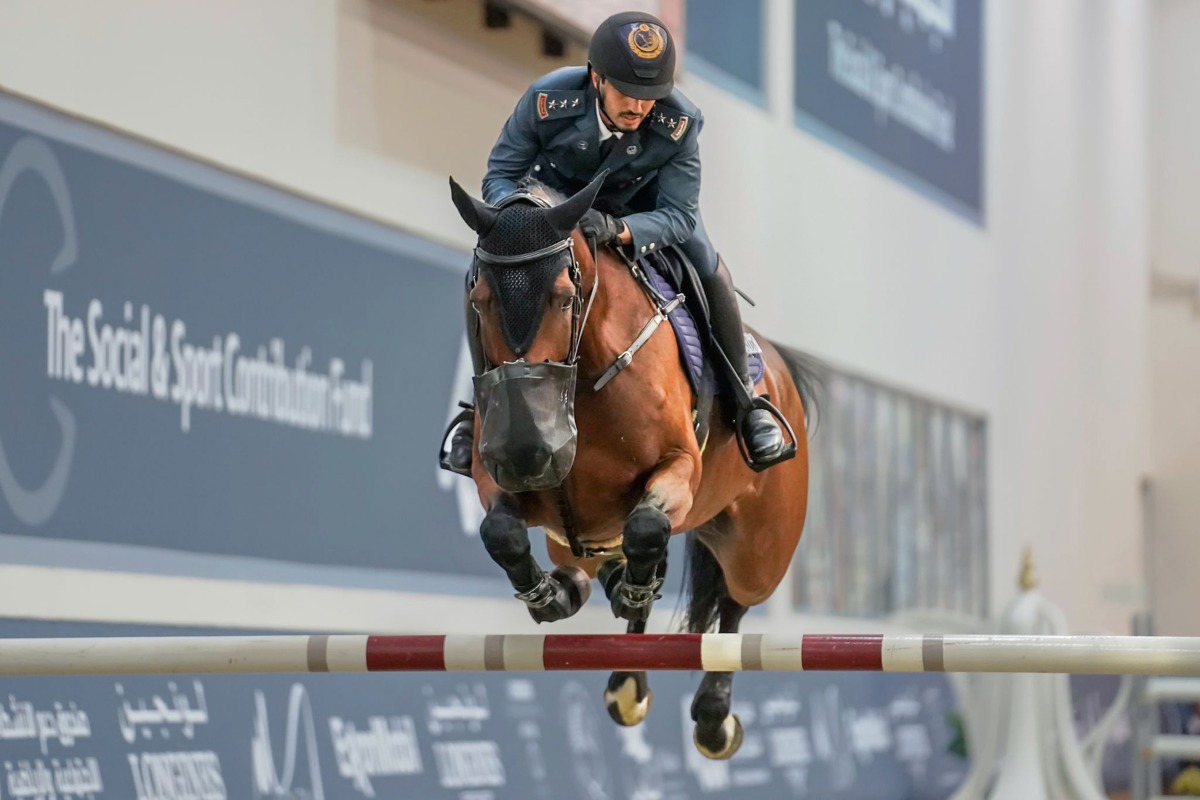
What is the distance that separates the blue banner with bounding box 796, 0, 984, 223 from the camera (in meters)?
13.5

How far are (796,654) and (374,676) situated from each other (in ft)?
15.5

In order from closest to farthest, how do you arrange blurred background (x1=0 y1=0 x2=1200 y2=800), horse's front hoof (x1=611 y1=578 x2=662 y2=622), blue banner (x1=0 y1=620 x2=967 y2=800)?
1. horse's front hoof (x1=611 y1=578 x2=662 y2=622)
2. blue banner (x1=0 y1=620 x2=967 y2=800)
3. blurred background (x1=0 y1=0 x2=1200 y2=800)

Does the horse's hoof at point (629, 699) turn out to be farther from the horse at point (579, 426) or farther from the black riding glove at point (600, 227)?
the black riding glove at point (600, 227)

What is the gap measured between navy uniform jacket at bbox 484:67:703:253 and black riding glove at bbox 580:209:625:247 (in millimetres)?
74

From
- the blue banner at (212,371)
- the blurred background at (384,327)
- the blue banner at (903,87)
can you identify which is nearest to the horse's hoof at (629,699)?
Answer: the blurred background at (384,327)

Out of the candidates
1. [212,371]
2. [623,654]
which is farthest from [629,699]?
[212,371]

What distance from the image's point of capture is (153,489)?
709cm

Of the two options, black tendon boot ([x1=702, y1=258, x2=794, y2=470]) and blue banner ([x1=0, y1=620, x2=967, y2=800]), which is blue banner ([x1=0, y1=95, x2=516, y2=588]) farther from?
black tendon boot ([x1=702, y1=258, x2=794, y2=470])

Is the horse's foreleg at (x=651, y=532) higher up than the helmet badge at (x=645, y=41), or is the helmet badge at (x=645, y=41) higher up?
the helmet badge at (x=645, y=41)

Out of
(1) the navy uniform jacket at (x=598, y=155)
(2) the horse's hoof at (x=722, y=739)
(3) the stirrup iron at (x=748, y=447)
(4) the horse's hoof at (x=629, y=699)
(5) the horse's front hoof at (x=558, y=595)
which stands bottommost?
(2) the horse's hoof at (x=722, y=739)

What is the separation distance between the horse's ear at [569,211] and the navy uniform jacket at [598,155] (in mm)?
495

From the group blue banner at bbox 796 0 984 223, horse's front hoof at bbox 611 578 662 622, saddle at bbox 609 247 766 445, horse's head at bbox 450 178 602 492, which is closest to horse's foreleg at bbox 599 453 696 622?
horse's front hoof at bbox 611 578 662 622

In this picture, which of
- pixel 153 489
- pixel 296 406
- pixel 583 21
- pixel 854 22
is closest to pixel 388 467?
pixel 296 406

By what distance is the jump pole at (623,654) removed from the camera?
3.62 meters
